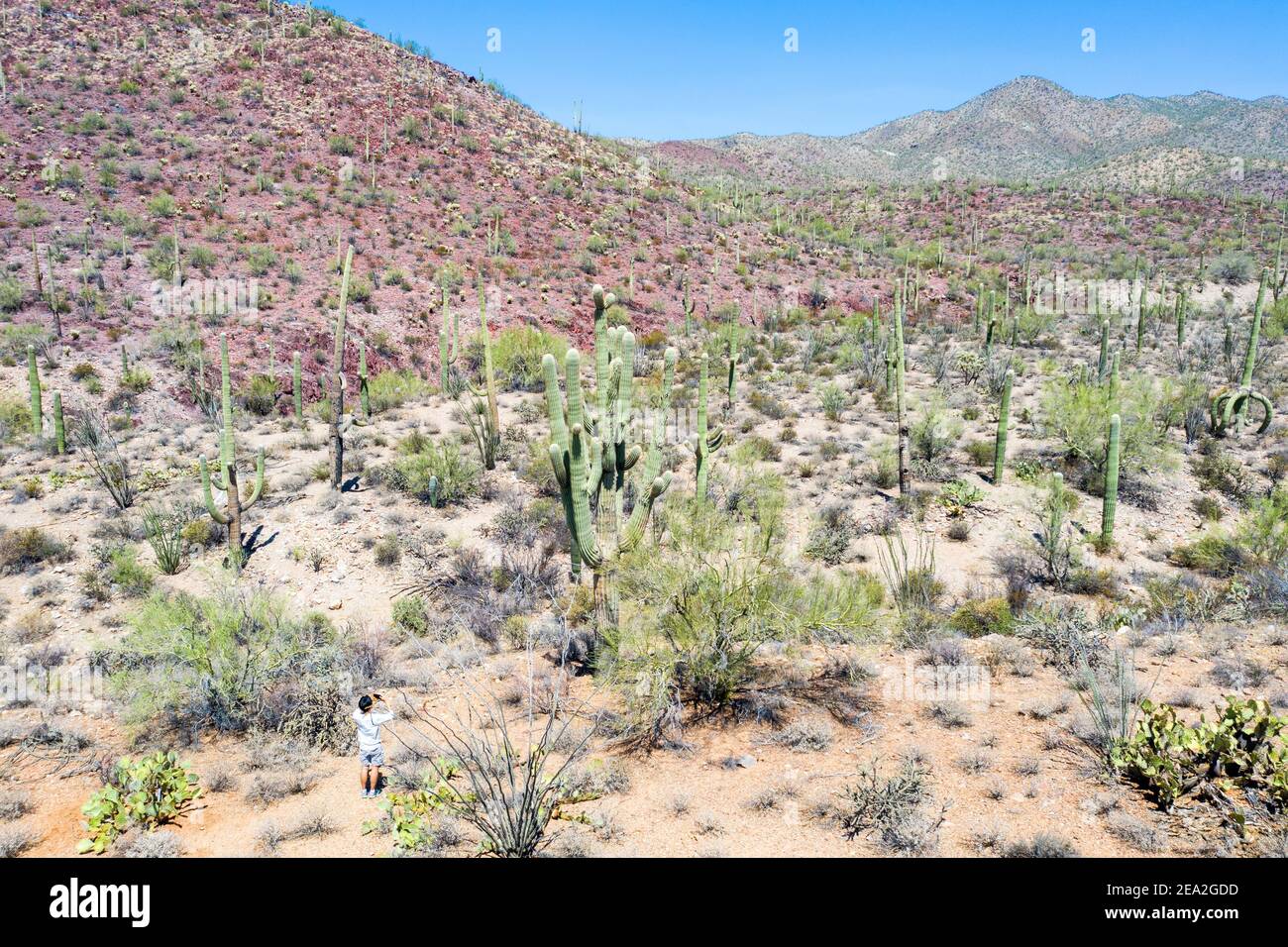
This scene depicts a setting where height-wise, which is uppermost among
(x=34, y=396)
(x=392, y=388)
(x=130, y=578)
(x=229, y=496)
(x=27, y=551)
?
(x=392, y=388)

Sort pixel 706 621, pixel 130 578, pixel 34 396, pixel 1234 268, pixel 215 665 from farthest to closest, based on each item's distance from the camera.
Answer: pixel 1234 268 → pixel 34 396 → pixel 130 578 → pixel 215 665 → pixel 706 621

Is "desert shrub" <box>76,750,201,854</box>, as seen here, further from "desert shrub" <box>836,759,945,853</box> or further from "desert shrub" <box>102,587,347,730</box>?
"desert shrub" <box>836,759,945,853</box>

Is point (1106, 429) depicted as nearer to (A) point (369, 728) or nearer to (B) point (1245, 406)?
(B) point (1245, 406)

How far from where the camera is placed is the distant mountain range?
77.6 m

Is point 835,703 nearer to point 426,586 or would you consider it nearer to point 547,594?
point 547,594

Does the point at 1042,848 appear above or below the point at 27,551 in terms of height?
below

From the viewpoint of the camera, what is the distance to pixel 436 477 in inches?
497

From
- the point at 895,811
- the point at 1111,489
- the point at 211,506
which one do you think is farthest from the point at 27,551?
the point at 1111,489

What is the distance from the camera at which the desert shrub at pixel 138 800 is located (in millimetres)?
5176

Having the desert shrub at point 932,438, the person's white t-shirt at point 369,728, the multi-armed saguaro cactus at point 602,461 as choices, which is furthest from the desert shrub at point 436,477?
the desert shrub at point 932,438

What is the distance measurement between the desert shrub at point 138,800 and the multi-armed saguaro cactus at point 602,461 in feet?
11.8

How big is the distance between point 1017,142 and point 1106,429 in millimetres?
93771

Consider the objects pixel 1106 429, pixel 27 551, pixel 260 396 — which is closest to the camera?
pixel 27 551
